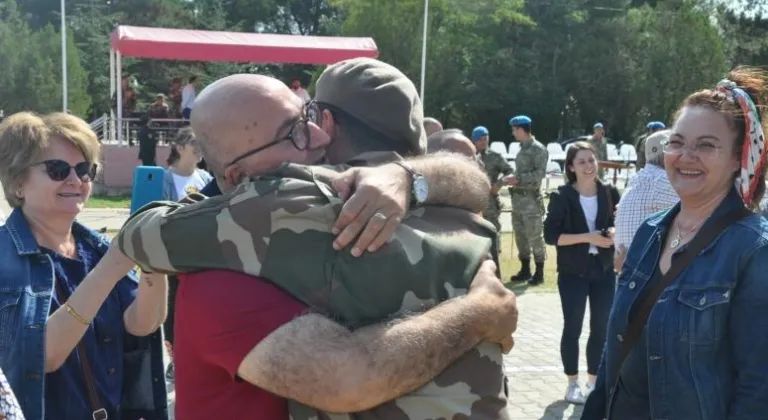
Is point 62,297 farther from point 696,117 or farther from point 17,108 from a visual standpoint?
point 17,108

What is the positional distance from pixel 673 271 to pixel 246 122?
1730mm

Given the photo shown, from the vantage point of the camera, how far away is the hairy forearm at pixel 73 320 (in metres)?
2.26

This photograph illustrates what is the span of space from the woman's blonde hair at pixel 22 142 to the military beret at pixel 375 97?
124 centimetres

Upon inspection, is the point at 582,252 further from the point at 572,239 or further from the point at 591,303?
the point at 591,303

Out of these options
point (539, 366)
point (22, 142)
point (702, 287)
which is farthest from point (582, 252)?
point (22, 142)

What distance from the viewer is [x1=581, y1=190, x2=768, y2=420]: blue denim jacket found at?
2428 mm

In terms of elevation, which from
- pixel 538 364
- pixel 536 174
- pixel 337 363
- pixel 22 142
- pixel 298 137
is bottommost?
pixel 538 364

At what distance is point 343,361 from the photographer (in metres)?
1.51

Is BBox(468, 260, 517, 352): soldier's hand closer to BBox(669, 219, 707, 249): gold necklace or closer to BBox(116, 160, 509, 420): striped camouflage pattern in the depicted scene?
BBox(116, 160, 509, 420): striped camouflage pattern

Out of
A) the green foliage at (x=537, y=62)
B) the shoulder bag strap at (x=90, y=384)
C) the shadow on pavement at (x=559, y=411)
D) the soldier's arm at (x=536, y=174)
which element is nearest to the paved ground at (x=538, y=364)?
the shadow on pavement at (x=559, y=411)

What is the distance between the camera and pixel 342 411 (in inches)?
60.7

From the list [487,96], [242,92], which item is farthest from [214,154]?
[487,96]

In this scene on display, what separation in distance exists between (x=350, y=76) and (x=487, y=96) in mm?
43092

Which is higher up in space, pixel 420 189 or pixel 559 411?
pixel 420 189
